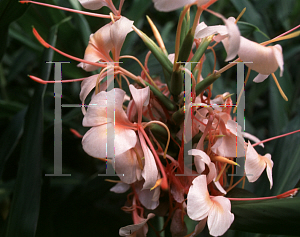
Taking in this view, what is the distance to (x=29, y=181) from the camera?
415 millimetres

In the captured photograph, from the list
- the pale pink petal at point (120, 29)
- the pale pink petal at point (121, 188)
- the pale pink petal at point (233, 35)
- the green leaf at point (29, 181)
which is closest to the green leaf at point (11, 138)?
the green leaf at point (29, 181)

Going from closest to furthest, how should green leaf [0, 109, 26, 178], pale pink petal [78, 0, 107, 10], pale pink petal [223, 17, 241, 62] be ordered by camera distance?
pale pink petal [223, 17, 241, 62] < pale pink petal [78, 0, 107, 10] < green leaf [0, 109, 26, 178]

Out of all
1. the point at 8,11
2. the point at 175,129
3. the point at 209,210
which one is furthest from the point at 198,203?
the point at 8,11

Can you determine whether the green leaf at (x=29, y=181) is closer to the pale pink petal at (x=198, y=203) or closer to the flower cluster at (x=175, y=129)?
the flower cluster at (x=175, y=129)

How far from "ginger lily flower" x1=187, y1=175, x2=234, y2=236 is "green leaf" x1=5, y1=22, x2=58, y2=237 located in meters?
0.27

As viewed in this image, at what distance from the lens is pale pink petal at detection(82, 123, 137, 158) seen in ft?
0.90

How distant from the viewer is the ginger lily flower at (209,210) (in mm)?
273

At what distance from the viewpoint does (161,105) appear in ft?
1.23

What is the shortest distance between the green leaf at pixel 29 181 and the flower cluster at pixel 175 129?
13cm

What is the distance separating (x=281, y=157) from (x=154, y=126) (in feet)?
1.16

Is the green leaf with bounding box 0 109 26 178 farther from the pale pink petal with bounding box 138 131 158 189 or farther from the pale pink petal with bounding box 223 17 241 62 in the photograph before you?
the pale pink petal with bounding box 223 17 241 62

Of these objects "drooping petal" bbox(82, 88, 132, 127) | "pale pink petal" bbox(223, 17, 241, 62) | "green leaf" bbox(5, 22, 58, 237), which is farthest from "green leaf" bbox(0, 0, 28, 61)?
"pale pink petal" bbox(223, 17, 241, 62)

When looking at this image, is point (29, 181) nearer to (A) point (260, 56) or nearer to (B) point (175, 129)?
(B) point (175, 129)

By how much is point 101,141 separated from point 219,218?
157 mm
